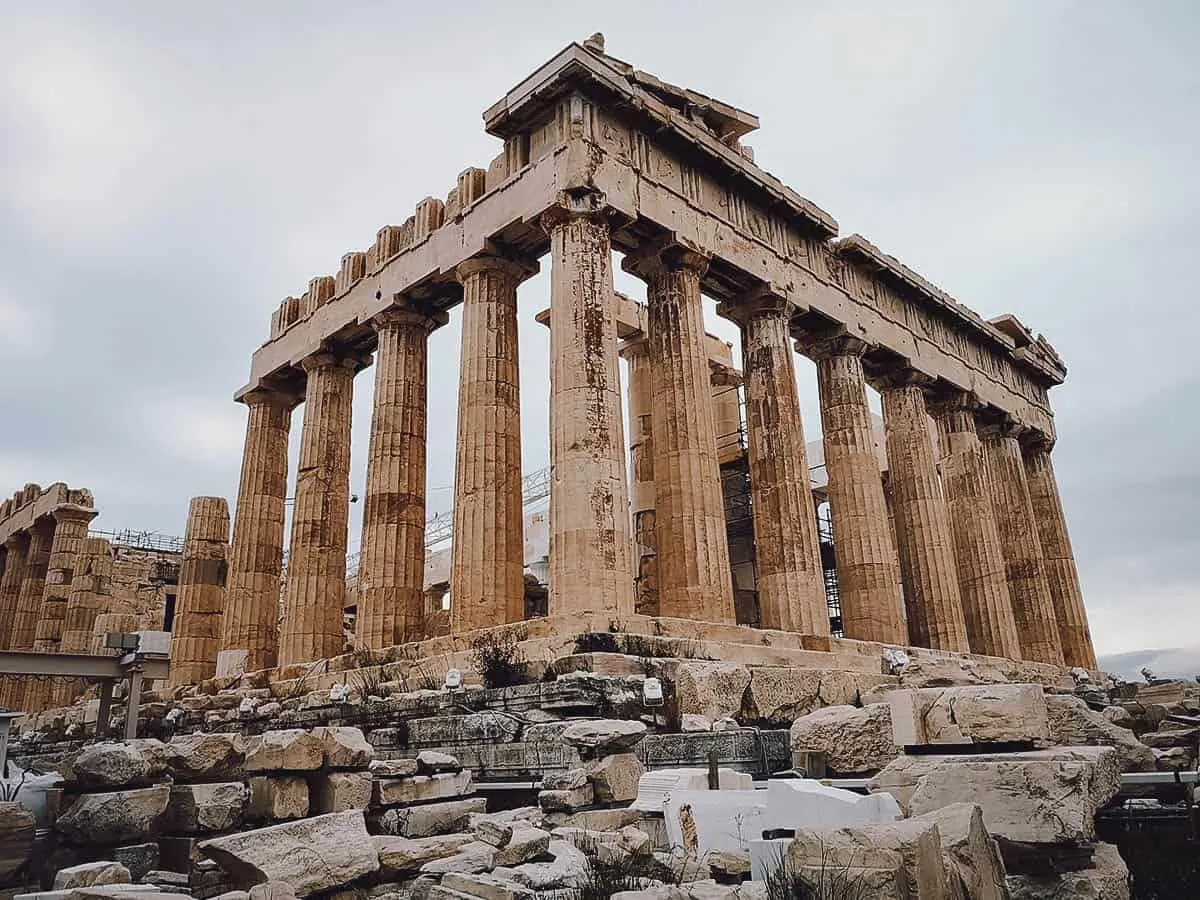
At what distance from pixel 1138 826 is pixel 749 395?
13.4m

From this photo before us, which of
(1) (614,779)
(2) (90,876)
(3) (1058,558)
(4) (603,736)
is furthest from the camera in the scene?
(3) (1058,558)

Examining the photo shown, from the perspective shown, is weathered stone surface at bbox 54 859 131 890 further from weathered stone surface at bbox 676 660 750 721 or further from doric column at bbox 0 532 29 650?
doric column at bbox 0 532 29 650

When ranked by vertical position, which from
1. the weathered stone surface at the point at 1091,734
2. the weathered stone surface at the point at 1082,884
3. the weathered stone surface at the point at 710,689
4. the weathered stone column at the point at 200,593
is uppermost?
the weathered stone column at the point at 200,593

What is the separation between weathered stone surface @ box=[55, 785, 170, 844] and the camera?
250 inches

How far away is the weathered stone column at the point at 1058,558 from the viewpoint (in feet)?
86.7

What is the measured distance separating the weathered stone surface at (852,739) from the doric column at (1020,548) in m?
19.8

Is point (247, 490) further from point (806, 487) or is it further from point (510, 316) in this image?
point (806, 487)

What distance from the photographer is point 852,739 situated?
292 inches

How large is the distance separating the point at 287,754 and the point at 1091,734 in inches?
287

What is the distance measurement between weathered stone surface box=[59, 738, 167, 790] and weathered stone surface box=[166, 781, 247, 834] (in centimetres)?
27

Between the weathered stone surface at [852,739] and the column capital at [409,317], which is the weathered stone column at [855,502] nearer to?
the column capital at [409,317]

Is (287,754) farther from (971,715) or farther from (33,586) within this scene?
(33,586)

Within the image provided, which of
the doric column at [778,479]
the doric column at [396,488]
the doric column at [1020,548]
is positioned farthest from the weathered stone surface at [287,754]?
the doric column at [1020,548]

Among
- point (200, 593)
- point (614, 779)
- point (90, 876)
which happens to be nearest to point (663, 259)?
point (614, 779)
